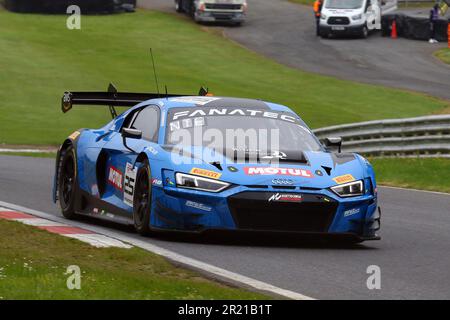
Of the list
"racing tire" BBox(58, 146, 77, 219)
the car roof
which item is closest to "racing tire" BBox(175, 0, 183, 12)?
"racing tire" BBox(58, 146, 77, 219)

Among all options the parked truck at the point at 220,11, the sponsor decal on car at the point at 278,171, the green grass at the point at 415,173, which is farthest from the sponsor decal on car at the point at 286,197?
the parked truck at the point at 220,11

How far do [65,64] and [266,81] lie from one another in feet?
22.0

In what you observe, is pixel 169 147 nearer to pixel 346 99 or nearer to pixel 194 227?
pixel 194 227

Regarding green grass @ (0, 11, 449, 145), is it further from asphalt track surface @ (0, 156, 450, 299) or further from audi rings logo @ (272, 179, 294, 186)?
audi rings logo @ (272, 179, 294, 186)

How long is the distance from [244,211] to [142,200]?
1018 mm

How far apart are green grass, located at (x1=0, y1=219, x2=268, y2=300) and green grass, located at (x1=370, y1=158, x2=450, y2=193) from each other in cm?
933

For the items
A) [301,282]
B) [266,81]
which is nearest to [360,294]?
[301,282]

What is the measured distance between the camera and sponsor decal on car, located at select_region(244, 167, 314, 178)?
34.4 ft

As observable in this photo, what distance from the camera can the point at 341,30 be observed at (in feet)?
164

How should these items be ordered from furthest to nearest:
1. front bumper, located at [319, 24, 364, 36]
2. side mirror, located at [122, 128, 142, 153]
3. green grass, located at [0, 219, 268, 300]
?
front bumper, located at [319, 24, 364, 36]
side mirror, located at [122, 128, 142, 153]
green grass, located at [0, 219, 268, 300]

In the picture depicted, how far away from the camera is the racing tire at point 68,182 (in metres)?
12.6

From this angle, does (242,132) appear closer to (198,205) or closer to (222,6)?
(198,205)

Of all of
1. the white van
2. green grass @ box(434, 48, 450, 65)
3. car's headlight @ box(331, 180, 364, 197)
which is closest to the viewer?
car's headlight @ box(331, 180, 364, 197)

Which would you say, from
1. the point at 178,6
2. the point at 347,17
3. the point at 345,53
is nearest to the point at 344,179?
the point at 345,53
